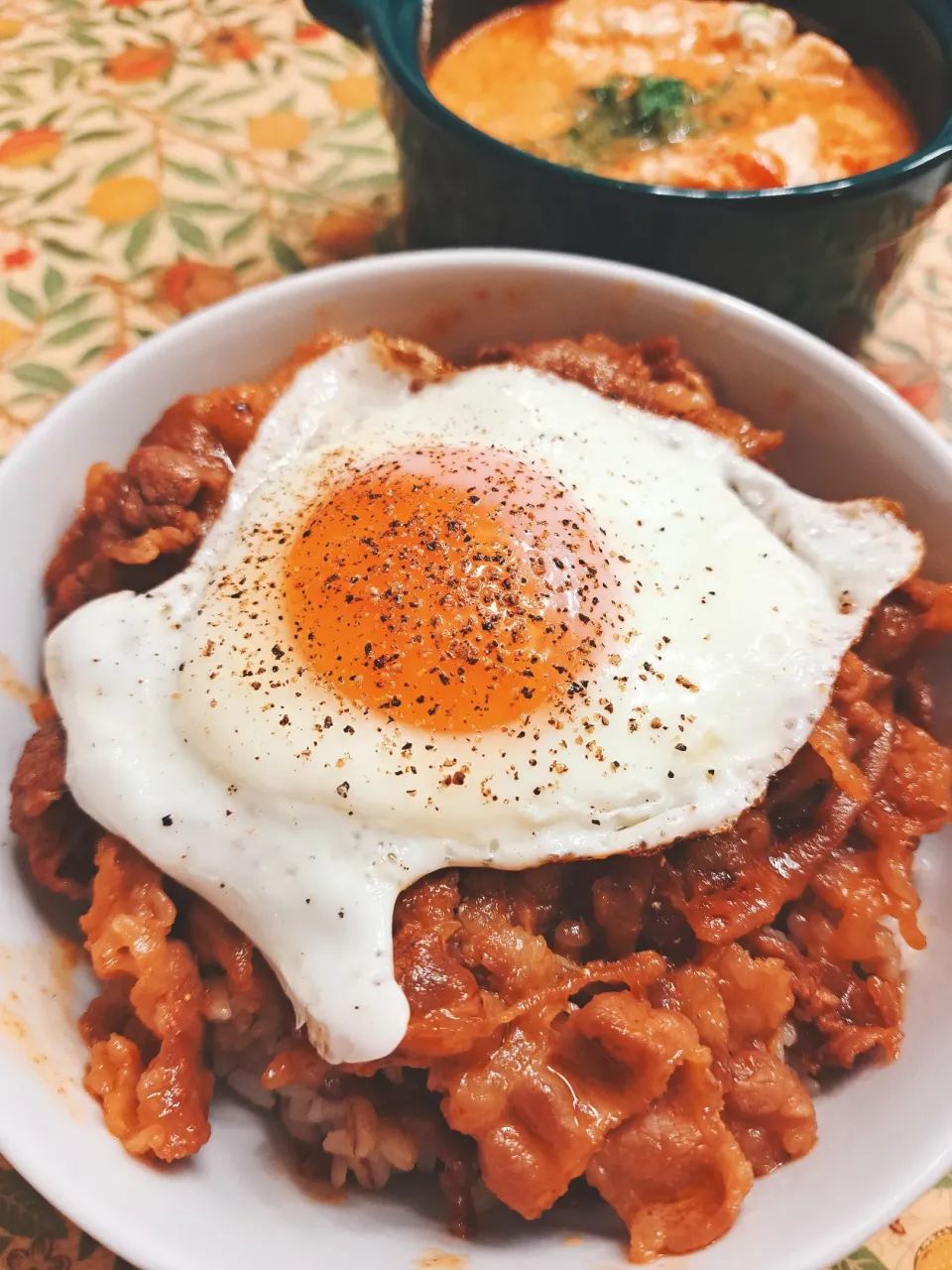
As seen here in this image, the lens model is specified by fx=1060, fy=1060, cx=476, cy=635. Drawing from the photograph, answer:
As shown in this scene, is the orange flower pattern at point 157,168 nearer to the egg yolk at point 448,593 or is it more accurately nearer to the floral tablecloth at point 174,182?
the floral tablecloth at point 174,182

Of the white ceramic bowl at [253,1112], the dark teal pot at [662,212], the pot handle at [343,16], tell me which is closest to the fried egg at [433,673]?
the white ceramic bowl at [253,1112]

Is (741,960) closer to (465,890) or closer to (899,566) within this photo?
(465,890)

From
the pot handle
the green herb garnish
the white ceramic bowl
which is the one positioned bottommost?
the white ceramic bowl

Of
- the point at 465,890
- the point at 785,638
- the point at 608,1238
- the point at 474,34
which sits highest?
the point at 474,34

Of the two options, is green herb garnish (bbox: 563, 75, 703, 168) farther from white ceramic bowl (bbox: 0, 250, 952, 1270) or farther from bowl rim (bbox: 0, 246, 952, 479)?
white ceramic bowl (bbox: 0, 250, 952, 1270)

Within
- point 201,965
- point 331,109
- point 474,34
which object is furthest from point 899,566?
point 331,109

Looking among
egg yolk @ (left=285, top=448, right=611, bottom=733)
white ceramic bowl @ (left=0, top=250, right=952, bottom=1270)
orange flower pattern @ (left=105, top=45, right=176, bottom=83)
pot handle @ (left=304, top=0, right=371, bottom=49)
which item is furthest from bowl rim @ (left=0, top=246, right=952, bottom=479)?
orange flower pattern @ (left=105, top=45, right=176, bottom=83)
